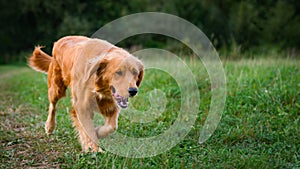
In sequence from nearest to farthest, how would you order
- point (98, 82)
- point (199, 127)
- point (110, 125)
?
point (98, 82) < point (110, 125) < point (199, 127)

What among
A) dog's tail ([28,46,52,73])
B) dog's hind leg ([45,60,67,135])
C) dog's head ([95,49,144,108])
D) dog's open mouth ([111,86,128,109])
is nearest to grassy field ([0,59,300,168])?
dog's hind leg ([45,60,67,135])

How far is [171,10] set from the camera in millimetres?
25297

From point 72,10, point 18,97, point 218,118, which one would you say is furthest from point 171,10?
point 218,118

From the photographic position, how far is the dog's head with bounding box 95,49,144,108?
4145mm

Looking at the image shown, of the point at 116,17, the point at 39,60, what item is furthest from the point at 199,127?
the point at 116,17

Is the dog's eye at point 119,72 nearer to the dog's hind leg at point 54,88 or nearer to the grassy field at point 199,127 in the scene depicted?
the grassy field at point 199,127

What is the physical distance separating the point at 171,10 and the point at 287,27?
7.49m

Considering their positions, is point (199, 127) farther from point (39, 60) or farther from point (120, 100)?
point (39, 60)

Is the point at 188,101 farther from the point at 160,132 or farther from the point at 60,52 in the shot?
the point at 60,52

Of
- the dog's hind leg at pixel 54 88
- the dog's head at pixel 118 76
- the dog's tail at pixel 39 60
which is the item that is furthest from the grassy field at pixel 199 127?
the dog's tail at pixel 39 60

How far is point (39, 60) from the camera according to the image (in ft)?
20.9

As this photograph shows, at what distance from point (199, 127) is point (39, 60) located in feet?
9.51

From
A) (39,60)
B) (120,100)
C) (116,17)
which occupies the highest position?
(116,17)

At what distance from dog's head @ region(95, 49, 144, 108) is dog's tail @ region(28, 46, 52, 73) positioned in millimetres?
2258
